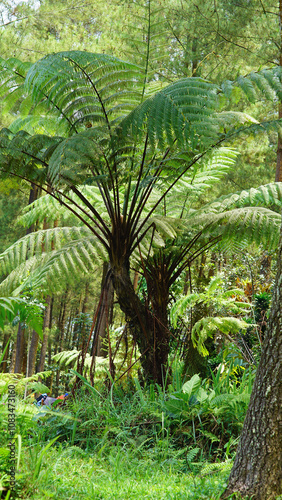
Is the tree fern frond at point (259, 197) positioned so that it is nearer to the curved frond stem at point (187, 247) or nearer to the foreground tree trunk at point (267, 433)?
the curved frond stem at point (187, 247)

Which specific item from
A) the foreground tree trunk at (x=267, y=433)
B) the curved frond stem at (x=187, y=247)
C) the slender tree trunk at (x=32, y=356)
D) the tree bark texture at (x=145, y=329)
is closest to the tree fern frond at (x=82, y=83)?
the curved frond stem at (x=187, y=247)

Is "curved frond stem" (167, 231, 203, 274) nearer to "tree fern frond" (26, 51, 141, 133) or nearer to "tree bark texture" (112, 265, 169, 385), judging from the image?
"tree bark texture" (112, 265, 169, 385)

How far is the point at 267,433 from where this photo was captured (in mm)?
1547

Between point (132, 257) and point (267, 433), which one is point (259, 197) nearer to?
point (132, 257)

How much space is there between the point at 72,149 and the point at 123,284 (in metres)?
0.97

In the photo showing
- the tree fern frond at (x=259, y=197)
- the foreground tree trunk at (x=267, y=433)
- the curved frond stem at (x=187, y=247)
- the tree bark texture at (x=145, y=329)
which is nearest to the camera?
the foreground tree trunk at (x=267, y=433)

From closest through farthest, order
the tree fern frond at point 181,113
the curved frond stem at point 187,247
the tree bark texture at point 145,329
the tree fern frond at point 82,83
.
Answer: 1. the tree fern frond at point 181,113
2. the tree fern frond at point 82,83
3. the tree bark texture at point 145,329
4. the curved frond stem at point 187,247

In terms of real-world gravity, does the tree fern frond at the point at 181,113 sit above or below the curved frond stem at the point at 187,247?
above

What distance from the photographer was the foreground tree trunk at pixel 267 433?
1542 millimetres

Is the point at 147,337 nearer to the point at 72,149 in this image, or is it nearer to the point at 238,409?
the point at 238,409

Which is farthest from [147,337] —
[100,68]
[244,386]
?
[100,68]

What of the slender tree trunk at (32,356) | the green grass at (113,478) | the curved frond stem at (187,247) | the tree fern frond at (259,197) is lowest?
the slender tree trunk at (32,356)

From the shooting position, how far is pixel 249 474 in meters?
1.56

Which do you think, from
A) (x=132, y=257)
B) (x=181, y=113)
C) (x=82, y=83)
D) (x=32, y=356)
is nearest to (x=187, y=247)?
(x=132, y=257)
